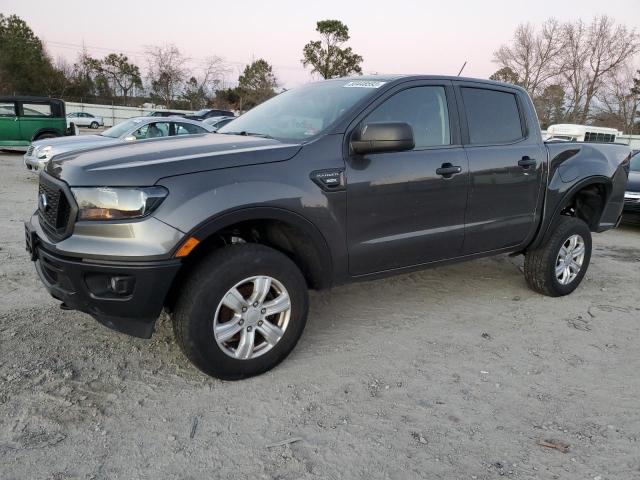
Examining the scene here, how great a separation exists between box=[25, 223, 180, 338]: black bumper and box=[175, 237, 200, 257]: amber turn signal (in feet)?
0.16

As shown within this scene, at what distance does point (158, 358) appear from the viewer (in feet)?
11.0

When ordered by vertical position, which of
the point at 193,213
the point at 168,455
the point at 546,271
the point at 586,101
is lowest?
the point at 168,455

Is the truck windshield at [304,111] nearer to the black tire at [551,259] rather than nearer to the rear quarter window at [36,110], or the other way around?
the black tire at [551,259]

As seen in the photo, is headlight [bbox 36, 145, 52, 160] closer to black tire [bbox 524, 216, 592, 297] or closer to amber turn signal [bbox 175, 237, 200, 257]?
amber turn signal [bbox 175, 237, 200, 257]

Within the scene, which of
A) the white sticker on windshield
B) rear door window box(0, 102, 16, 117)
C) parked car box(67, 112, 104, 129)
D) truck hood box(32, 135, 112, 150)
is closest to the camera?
the white sticker on windshield

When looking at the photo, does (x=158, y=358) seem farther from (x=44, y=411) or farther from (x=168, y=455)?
(x=168, y=455)

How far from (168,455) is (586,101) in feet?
181

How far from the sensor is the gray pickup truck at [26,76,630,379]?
269cm

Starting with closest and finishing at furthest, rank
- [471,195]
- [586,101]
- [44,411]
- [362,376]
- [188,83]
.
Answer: [44,411]
[362,376]
[471,195]
[586,101]
[188,83]

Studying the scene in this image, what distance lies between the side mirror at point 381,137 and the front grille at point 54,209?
166 cm

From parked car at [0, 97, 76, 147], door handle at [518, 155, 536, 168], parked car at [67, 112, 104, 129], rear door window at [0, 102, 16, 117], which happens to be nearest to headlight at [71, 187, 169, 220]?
door handle at [518, 155, 536, 168]

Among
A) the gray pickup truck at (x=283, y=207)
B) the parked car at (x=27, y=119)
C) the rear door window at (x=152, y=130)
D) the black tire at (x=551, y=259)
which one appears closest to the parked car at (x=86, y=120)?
the parked car at (x=27, y=119)

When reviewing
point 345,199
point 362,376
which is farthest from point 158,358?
point 345,199

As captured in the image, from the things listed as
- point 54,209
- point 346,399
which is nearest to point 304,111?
point 54,209
